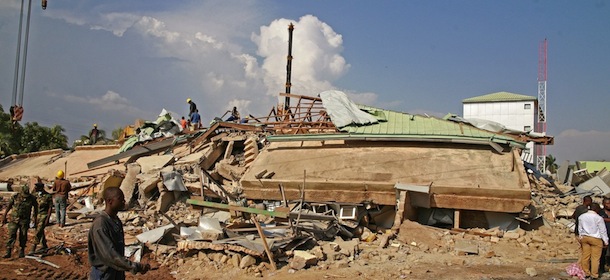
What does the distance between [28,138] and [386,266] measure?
2700cm

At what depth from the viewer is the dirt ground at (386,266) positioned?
22.7 feet

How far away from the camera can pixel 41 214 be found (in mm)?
8234

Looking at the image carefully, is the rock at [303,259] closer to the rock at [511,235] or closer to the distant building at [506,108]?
the rock at [511,235]

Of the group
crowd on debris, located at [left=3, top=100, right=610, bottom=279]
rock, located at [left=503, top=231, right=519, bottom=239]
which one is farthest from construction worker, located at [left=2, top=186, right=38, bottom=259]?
rock, located at [left=503, top=231, right=519, bottom=239]

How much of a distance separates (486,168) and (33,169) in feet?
52.2

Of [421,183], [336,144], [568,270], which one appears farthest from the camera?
[336,144]

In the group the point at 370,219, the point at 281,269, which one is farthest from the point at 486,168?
the point at 281,269

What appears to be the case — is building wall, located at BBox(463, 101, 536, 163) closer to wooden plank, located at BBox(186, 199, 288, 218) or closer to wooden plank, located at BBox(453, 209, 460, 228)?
wooden plank, located at BBox(453, 209, 460, 228)

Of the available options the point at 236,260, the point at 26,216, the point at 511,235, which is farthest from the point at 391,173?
the point at 26,216

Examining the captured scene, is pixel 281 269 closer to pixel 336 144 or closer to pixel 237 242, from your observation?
pixel 237 242

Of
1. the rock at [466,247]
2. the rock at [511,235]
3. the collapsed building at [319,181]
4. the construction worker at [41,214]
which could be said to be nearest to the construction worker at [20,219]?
the construction worker at [41,214]

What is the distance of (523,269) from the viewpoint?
7133 mm

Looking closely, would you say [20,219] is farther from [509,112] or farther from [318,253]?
[509,112]

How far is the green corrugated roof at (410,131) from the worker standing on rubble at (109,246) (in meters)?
8.46
